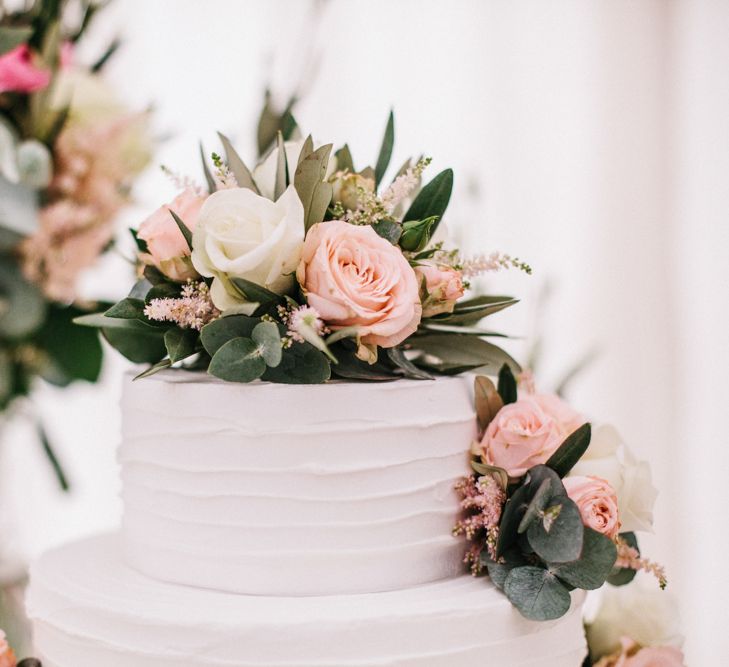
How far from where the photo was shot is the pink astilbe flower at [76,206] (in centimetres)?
123

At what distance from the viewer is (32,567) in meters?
1.16

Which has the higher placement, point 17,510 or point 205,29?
point 205,29

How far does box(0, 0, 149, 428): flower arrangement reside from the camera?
121 cm

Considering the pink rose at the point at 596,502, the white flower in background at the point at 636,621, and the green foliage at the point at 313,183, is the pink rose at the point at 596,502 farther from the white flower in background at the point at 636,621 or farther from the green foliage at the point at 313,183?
the green foliage at the point at 313,183

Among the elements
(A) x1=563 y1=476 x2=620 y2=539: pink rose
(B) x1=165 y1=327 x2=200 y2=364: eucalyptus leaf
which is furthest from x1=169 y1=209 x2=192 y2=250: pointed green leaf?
(A) x1=563 y1=476 x2=620 y2=539: pink rose

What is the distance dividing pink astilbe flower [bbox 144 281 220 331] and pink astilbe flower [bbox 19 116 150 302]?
0.31m

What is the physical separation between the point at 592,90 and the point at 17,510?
→ 2.01 m

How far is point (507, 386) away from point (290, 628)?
0.44m

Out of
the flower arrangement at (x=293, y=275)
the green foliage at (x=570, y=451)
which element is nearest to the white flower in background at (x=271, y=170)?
the flower arrangement at (x=293, y=275)

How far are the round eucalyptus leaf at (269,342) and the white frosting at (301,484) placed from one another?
72 millimetres

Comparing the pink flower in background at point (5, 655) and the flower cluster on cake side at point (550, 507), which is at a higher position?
the flower cluster on cake side at point (550, 507)

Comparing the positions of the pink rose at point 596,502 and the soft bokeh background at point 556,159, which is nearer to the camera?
the pink rose at point 596,502

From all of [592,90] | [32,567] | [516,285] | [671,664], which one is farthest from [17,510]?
[592,90]

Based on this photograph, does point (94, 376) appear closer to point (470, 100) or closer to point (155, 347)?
point (155, 347)
